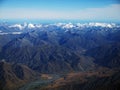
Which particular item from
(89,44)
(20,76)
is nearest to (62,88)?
(20,76)

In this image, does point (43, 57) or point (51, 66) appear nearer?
point (51, 66)

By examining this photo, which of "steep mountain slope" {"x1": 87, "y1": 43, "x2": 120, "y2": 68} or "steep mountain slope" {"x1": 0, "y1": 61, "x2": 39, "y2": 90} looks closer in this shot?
"steep mountain slope" {"x1": 0, "y1": 61, "x2": 39, "y2": 90}

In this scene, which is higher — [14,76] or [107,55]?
[14,76]

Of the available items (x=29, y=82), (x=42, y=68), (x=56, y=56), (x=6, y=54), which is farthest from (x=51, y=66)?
(x=6, y=54)

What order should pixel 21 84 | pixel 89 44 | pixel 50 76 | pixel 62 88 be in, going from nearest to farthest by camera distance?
pixel 62 88 < pixel 21 84 < pixel 50 76 < pixel 89 44

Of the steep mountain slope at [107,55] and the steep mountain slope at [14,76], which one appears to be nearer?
the steep mountain slope at [14,76]

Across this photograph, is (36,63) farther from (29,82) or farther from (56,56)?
(29,82)

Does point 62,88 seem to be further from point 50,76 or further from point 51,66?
point 51,66

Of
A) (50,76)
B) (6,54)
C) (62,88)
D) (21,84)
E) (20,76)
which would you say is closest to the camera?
(62,88)

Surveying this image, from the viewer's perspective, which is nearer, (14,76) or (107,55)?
(14,76)
